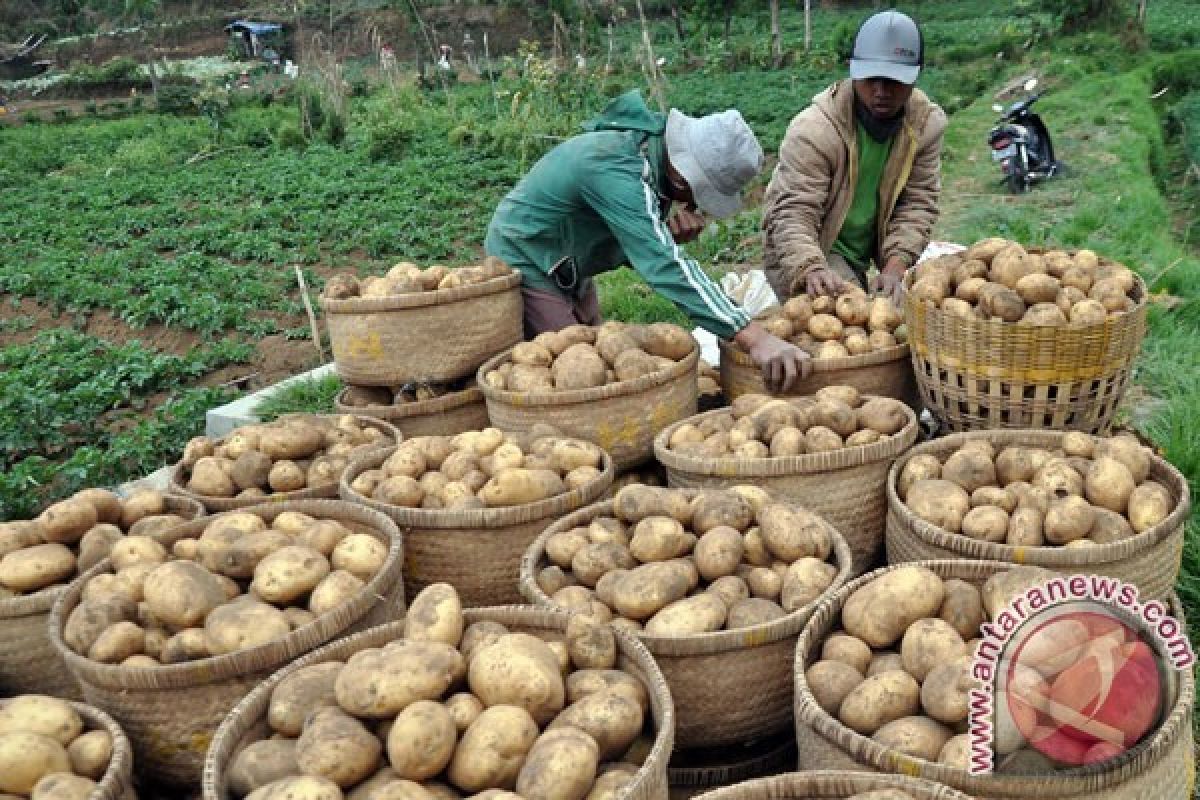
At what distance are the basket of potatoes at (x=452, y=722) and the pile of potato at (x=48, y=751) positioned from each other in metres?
0.36

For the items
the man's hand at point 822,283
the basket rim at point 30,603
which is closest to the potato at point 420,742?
the basket rim at point 30,603

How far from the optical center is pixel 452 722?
194 cm

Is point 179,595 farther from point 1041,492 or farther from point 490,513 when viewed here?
point 1041,492

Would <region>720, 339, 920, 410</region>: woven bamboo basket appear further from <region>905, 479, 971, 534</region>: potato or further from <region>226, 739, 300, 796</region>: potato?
<region>226, 739, 300, 796</region>: potato

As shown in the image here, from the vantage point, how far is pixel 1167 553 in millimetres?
2641

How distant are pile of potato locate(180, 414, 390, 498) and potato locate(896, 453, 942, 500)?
1.81 meters

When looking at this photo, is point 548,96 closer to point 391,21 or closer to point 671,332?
point 671,332

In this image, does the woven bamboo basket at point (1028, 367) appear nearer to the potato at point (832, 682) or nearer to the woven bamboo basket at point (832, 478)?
the woven bamboo basket at point (832, 478)

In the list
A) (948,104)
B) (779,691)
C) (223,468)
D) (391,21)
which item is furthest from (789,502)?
(391,21)

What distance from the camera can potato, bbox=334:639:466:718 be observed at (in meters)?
1.97

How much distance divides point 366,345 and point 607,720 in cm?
225

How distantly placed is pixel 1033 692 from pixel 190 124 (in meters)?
25.9

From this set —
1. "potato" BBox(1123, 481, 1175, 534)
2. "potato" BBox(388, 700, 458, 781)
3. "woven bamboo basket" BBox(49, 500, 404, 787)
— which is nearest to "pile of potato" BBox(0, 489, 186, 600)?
"woven bamboo basket" BBox(49, 500, 404, 787)

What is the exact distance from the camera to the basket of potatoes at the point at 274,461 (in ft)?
11.1
